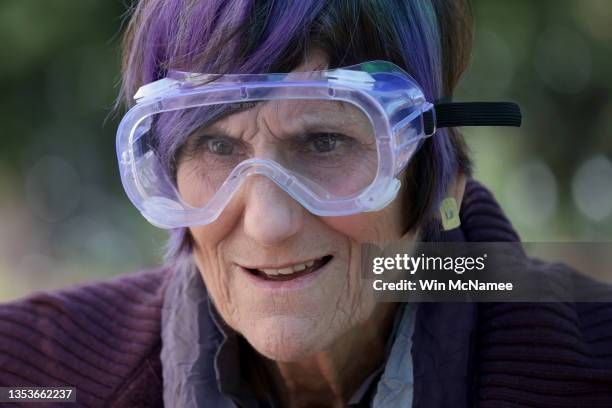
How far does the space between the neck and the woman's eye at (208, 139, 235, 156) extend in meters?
0.50

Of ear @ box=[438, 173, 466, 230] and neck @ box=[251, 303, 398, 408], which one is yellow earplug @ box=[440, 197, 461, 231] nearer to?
ear @ box=[438, 173, 466, 230]

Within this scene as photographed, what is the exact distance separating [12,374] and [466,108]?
1.22 m

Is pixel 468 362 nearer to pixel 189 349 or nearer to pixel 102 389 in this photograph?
pixel 189 349

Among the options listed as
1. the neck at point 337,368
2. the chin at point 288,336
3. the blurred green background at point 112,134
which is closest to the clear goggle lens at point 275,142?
the chin at point 288,336

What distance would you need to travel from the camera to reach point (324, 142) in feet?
5.52

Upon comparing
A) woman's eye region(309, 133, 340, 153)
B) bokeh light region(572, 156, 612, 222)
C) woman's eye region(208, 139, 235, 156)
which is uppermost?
bokeh light region(572, 156, 612, 222)

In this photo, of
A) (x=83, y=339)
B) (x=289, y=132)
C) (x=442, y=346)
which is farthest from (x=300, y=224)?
(x=83, y=339)

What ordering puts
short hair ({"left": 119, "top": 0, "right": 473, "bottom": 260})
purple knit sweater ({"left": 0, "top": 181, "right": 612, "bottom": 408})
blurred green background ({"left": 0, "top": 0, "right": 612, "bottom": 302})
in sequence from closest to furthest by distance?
short hair ({"left": 119, "top": 0, "right": 473, "bottom": 260})
purple knit sweater ({"left": 0, "top": 181, "right": 612, "bottom": 408})
blurred green background ({"left": 0, "top": 0, "right": 612, "bottom": 302})

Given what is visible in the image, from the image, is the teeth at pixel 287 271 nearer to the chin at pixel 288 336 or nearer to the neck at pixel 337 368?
the chin at pixel 288 336

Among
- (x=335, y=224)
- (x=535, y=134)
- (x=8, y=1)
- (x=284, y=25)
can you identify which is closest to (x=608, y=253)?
(x=335, y=224)

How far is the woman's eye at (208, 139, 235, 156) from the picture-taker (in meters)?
1.72

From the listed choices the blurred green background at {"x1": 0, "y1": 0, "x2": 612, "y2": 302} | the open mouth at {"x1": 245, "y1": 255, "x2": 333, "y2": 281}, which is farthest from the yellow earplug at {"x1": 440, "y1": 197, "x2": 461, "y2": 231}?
the blurred green background at {"x1": 0, "y1": 0, "x2": 612, "y2": 302}

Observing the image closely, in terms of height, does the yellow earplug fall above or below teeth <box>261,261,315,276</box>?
above

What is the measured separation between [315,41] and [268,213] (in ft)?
1.14
